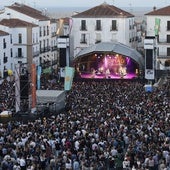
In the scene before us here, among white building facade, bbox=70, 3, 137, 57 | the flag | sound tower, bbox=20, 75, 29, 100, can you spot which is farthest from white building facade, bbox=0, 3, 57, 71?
sound tower, bbox=20, 75, 29, 100

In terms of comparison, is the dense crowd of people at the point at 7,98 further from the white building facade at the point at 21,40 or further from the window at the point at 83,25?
the window at the point at 83,25

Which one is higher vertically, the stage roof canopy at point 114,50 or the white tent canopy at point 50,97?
the stage roof canopy at point 114,50

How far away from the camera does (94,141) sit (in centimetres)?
2617

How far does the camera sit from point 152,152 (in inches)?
939

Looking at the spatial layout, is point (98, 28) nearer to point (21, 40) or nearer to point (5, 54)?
point (21, 40)

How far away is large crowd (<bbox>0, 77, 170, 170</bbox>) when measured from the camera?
2316 centimetres

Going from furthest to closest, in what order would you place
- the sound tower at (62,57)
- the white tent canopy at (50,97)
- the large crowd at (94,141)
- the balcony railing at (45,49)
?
the balcony railing at (45,49) < the sound tower at (62,57) < the white tent canopy at (50,97) < the large crowd at (94,141)

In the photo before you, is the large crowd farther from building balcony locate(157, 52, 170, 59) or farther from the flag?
building balcony locate(157, 52, 170, 59)

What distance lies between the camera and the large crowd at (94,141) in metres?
23.2

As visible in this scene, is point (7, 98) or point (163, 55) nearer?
point (7, 98)

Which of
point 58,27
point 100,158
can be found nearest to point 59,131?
point 100,158

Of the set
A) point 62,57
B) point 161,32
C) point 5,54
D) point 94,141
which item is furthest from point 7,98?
point 161,32

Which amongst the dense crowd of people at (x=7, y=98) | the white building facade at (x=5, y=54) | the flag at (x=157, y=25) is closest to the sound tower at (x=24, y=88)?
the dense crowd of people at (x=7, y=98)

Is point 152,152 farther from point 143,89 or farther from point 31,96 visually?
point 143,89
